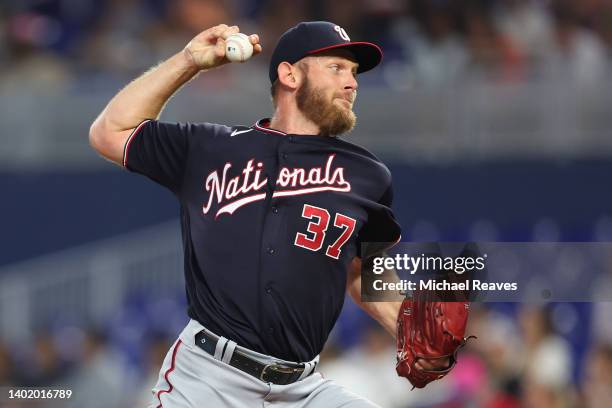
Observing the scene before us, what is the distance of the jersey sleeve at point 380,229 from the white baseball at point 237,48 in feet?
2.37

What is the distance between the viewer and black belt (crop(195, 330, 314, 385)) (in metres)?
4.39

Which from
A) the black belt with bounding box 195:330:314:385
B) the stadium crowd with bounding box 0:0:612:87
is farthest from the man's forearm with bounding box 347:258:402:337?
the stadium crowd with bounding box 0:0:612:87

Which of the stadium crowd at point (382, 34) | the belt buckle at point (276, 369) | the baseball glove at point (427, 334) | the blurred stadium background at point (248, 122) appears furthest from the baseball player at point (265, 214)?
the stadium crowd at point (382, 34)

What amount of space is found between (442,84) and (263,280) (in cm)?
607

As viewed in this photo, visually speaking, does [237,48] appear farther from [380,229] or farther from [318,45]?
[380,229]

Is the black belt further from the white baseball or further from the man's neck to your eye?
the white baseball

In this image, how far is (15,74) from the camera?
10766mm

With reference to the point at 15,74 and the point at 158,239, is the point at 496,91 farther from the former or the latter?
the point at 15,74

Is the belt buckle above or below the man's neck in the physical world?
below

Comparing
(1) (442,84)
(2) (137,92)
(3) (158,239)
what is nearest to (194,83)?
(3) (158,239)

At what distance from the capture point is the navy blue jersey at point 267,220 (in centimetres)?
439

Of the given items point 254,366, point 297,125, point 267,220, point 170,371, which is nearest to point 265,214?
point 267,220

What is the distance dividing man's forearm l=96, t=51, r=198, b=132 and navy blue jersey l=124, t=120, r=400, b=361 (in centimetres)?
5

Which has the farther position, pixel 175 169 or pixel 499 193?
pixel 499 193
